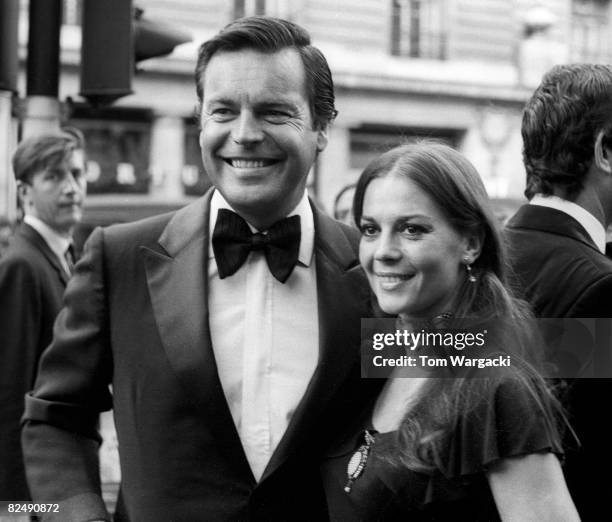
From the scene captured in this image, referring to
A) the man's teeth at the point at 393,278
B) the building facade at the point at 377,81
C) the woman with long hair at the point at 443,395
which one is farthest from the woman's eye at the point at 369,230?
the building facade at the point at 377,81

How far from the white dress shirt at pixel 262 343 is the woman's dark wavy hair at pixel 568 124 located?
69 centimetres

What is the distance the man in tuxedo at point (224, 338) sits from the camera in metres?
2.66

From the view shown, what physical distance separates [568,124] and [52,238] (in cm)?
275

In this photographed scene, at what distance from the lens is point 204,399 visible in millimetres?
2629

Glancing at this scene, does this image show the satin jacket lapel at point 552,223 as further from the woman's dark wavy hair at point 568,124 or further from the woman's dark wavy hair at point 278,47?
the woman's dark wavy hair at point 278,47

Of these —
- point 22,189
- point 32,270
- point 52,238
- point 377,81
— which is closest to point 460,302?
point 32,270

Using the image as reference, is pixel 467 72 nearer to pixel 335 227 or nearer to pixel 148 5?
pixel 148 5

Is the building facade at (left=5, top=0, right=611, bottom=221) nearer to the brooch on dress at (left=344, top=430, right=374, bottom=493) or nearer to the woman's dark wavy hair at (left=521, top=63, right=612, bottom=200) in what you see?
the woman's dark wavy hair at (left=521, top=63, right=612, bottom=200)

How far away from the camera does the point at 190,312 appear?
2.72m

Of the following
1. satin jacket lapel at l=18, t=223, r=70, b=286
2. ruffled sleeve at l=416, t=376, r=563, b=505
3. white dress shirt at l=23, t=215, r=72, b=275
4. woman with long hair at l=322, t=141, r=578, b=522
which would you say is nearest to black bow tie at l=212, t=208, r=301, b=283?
woman with long hair at l=322, t=141, r=578, b=522

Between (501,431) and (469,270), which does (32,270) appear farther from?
(501,431)

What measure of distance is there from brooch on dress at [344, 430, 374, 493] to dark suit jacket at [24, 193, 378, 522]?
160mm

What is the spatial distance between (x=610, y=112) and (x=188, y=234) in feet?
3.81

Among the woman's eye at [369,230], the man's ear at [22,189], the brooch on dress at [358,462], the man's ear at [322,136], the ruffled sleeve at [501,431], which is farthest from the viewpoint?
the man's ear at [22,189]
